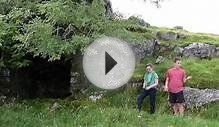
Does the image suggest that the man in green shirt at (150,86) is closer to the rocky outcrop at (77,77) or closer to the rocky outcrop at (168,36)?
the rocky outcrop at (77,77)

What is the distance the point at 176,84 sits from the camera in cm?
1845

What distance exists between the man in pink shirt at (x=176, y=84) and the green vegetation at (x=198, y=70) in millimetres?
2202

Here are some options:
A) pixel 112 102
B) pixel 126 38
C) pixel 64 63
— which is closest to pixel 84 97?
pixel 112 102

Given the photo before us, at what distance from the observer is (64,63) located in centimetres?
2342

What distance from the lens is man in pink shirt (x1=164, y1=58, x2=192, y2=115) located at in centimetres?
1839

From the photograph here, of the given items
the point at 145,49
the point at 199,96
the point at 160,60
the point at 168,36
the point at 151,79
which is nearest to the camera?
the point at 151,79

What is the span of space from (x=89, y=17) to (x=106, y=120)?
351cm

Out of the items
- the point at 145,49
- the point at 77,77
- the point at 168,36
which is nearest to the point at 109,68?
the point at 77,77

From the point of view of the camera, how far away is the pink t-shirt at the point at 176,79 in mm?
18391

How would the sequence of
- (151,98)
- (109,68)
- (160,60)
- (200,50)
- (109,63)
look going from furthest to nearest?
1. (200,50)
2. (160,60)
3. (109,63)
4. (109,68)
5. (151,98)

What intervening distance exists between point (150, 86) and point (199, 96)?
8.89 feet

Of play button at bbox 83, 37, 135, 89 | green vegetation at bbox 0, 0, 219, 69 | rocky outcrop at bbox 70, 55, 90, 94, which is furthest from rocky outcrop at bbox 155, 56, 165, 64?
green vegetation at bbox 0, 0, 219, 69

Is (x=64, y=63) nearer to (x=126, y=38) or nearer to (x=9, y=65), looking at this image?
(x=9, y=65)

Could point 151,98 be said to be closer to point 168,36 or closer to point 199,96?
point 199,96
